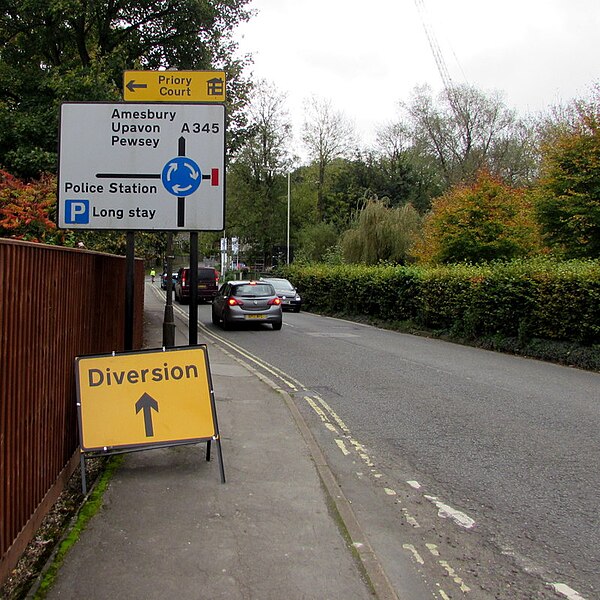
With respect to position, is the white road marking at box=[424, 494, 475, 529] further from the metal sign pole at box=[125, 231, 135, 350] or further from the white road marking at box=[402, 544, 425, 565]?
the metal sign pole at box=[125, 231, 135, 350]

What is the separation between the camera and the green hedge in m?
12.7

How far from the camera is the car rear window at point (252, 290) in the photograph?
1856cm

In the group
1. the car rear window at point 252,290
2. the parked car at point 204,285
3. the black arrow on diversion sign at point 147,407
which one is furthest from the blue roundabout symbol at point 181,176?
the parked car at point 204,285

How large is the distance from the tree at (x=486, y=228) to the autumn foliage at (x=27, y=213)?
18388mm

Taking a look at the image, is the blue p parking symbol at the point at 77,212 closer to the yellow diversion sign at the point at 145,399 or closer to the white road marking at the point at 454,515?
the yellow diversion sign at the point at 145,399

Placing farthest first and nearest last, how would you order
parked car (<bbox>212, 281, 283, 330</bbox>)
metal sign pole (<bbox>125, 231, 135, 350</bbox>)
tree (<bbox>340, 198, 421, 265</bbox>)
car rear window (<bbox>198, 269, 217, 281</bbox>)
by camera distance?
1. tree (<bbox>340, 198, 421, 265</bbox>)
2. car rear window (<bbox>198, 269, 217, 281</bbox>)
3. parked car (<bbox>212, 281, 283, 330</bbox>)
4. metal sign pole (<bbox>125, 231, 135, 350</bbox>)

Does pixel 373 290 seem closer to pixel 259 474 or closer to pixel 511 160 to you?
pixel 259 474

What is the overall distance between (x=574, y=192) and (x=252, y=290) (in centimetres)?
1126

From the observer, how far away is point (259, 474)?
5090mm

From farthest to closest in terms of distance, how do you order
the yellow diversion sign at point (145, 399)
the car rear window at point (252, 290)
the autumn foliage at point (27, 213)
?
the car rear window at point (252, 290), the autumn foliage at point (27, 213), the yellow diversion sign at point (145, 399)

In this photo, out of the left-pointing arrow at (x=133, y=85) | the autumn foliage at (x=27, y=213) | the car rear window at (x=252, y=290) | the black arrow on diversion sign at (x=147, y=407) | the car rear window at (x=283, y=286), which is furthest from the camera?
the car rear window at (x=283, y=286)

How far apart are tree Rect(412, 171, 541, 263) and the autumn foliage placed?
18.4 meters

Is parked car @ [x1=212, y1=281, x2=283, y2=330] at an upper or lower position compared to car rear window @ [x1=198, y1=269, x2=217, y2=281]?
lower

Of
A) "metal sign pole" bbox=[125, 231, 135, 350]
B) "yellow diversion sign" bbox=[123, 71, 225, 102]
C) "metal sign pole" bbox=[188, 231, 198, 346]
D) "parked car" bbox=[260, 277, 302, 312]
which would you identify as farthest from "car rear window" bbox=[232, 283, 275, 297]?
"metal sign pole" bbox=[125, 231, 135, 350]
